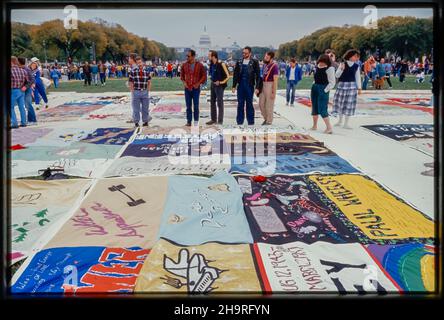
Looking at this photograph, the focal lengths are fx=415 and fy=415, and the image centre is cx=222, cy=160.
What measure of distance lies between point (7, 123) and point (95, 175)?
4.17 metres

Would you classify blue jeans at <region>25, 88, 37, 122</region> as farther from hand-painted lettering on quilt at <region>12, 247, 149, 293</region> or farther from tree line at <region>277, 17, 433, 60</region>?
hand-painted lettering on quilt at <region>12, 247, 149, 293</region>

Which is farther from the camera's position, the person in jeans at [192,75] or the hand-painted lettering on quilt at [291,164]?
the person in jeans at [192,75]

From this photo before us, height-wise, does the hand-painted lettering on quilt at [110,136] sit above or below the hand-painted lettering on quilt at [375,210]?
above

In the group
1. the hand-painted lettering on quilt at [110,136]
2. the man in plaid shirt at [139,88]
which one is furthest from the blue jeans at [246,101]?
the hand-painted lettering on quilt at [110,136]

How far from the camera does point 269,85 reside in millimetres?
8938

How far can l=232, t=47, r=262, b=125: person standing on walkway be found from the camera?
8680 mm

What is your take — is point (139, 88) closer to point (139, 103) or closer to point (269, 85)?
point (139, 103)

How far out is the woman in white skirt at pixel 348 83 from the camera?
7.70 meters

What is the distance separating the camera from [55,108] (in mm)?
11766

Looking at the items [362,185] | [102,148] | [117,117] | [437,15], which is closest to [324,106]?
[362,185]

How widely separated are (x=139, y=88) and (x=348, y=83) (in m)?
4.20

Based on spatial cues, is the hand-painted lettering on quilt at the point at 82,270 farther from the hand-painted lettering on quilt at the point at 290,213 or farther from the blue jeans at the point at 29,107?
the blue jeans at the point at 29,107

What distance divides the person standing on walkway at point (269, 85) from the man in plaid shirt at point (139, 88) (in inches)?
97.4

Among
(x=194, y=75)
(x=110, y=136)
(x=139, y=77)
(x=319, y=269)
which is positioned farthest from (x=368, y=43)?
(x=319, y=269)
